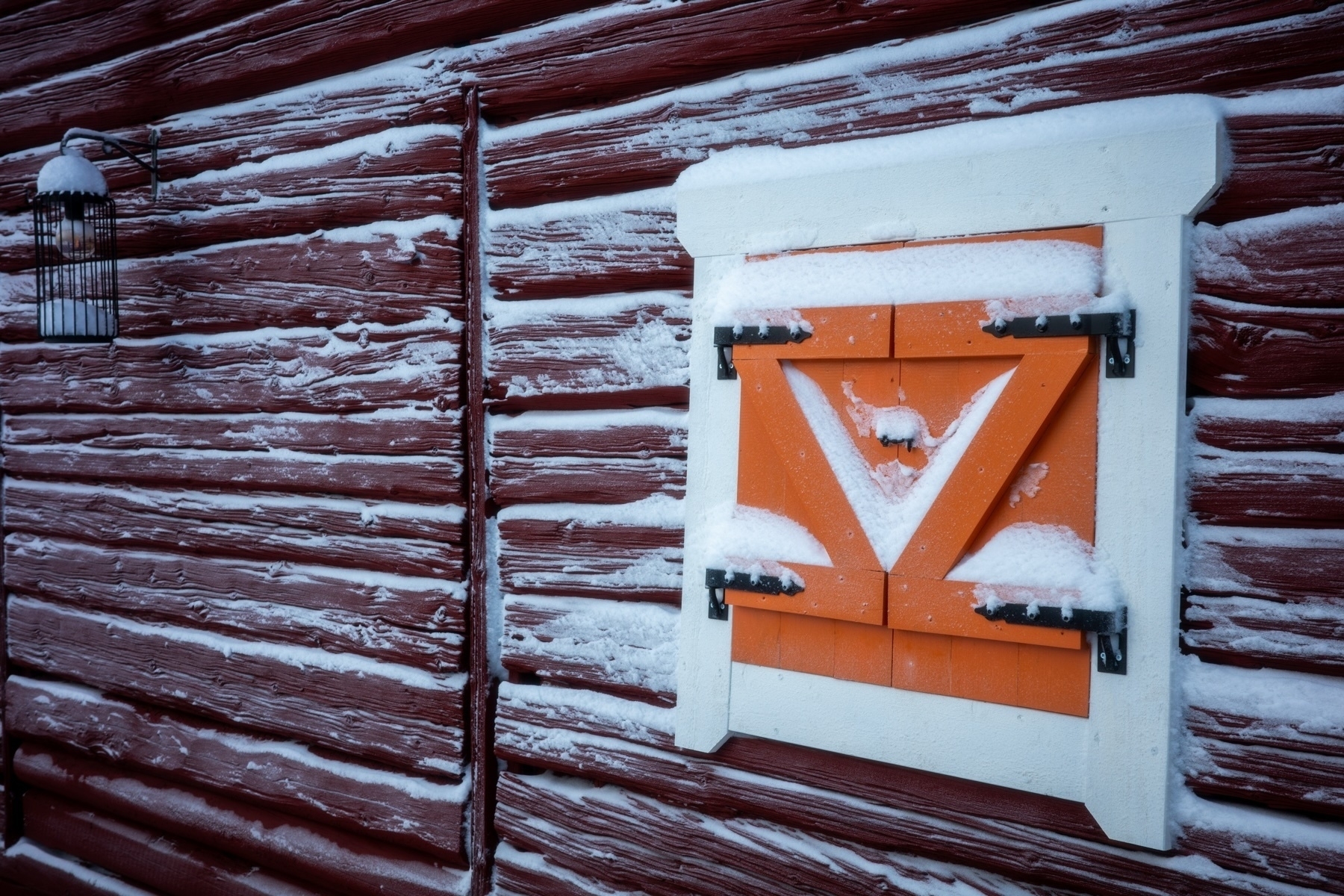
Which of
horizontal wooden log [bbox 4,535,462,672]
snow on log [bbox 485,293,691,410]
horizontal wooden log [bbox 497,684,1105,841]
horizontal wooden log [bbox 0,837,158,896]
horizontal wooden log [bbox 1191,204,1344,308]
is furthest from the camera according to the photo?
horizontal wooden log [bbox 0,837,158,896]

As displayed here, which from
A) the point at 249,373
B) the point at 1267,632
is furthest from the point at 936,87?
the point at 249,373

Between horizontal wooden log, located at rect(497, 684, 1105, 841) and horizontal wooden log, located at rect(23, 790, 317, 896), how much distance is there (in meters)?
1.16

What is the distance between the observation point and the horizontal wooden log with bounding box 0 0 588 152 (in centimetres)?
263

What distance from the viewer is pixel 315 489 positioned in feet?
9.62

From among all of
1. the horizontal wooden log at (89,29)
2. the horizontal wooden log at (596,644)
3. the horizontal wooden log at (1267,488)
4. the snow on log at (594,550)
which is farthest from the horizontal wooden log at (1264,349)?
the horizontal wooden log at (89,29)

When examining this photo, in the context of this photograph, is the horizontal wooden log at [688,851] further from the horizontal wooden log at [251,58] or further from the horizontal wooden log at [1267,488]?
the horizontal wooden log at [251,58]

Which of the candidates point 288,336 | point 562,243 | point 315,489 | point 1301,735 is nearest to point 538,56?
point 562,243

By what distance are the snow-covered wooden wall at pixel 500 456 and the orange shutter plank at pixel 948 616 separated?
10.7 inches

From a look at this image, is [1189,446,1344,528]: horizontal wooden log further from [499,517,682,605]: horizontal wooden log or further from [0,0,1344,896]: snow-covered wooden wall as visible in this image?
[499,517,682,605]: horizontal wooden log

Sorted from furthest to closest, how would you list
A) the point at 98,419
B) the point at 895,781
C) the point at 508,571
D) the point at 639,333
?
the point at 98,419
the point at 508,571
the point at 639,333
the point at 895,781

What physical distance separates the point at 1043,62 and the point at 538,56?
4.21 ft

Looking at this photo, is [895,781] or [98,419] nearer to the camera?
[895,781]

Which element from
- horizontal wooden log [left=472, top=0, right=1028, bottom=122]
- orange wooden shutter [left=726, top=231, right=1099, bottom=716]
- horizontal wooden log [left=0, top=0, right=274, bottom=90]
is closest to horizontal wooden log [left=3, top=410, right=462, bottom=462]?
horizontal wooden log [left=472, top=0, right=1028, bottom=122]

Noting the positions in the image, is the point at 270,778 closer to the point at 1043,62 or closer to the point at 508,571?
the point at 508,571
